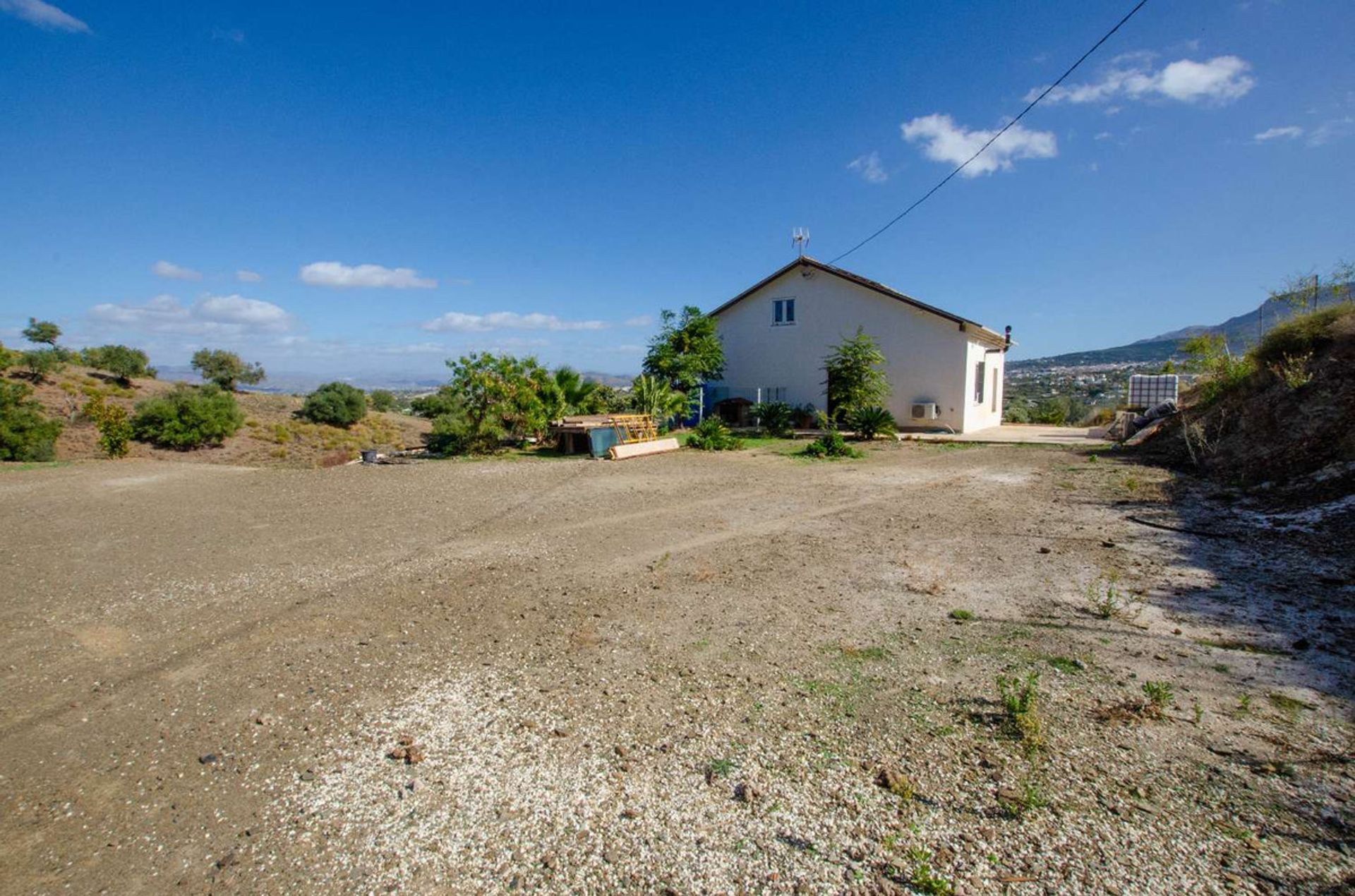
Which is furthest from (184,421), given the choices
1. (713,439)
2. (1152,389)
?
(1152,389)

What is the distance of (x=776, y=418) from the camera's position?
1908 cm

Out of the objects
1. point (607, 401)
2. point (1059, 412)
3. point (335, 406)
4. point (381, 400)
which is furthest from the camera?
point (381, 400)

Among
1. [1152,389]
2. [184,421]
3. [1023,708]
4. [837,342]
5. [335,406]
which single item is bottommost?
[1023,708]

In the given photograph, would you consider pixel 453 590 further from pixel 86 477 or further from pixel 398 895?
pixel 86 477

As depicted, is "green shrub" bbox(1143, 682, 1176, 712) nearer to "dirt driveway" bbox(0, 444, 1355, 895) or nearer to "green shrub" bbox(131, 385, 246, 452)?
"dirt driveway" bbox(0, 444, 1355, 895)

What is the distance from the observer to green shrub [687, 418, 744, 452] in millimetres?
15852

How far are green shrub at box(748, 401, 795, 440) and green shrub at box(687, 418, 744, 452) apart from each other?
260cm

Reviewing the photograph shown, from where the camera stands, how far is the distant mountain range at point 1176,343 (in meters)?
13.0

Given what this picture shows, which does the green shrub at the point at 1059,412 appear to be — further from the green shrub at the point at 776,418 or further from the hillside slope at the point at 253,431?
the hillside slope at the point at 253,431

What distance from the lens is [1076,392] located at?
28422mm

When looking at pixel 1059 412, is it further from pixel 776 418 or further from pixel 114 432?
pixel 114 432

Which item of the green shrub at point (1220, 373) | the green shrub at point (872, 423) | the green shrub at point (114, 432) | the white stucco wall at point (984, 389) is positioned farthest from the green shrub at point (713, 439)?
A: the green shrub at point (114, 432)

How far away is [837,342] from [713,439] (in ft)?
23.8

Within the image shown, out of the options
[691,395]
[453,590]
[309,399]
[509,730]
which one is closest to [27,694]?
[453,590]
